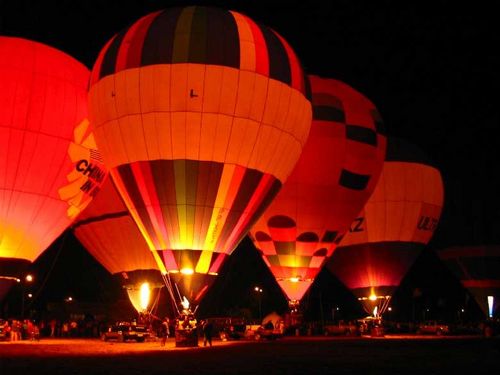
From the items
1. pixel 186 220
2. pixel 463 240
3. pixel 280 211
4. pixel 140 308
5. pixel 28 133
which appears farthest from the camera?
pixel 463 240

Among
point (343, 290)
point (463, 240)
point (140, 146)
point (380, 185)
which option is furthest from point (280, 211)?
point (343, 290)

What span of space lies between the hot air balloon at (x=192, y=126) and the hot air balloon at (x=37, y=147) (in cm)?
179

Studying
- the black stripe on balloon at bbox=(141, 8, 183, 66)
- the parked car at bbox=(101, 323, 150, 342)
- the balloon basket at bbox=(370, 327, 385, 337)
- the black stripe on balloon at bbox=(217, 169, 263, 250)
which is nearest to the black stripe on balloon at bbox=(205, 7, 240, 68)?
the black stripe on balloon at bbox=(141, 8, 183, 66)

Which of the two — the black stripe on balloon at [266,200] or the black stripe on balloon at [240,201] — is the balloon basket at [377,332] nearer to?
the black stripe on balloon at [266,200]

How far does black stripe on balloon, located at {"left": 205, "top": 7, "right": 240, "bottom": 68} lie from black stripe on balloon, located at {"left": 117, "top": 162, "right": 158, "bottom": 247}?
10.2 ft

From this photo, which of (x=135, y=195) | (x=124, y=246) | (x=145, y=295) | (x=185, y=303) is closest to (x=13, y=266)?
(x=135, y=195)

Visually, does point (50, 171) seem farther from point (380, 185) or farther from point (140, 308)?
point (380, 185)

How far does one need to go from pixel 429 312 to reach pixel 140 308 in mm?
40063

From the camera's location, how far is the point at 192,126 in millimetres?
15758

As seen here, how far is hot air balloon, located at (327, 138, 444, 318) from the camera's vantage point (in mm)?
24531

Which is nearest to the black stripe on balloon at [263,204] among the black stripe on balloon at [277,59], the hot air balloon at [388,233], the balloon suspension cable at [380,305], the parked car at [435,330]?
the black stripe on balloon at [277,59]

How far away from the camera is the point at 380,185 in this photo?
2527cm

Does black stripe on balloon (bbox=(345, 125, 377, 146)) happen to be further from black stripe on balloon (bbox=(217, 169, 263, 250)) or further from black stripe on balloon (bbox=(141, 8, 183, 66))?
black stripe on balloon (bbox=(141, 8, 183, 66))

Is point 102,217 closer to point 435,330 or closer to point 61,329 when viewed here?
point 61,329
